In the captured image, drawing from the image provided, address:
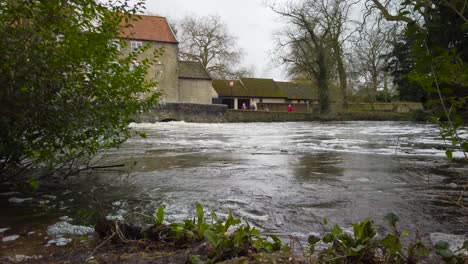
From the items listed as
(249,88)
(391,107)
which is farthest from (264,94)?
(391,107)

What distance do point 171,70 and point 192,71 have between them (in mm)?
3908

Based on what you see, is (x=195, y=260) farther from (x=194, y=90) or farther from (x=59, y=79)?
(x=194, y=90)

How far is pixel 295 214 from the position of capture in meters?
4.12

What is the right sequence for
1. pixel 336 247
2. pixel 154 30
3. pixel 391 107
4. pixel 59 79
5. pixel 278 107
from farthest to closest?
pixel 278 107, pixel 154 30, pixel 391 107, pixel 59 79, pixel 336 247

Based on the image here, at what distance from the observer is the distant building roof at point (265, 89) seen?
63625 millimetres

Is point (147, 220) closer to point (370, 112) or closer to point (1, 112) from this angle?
point (1, 112)

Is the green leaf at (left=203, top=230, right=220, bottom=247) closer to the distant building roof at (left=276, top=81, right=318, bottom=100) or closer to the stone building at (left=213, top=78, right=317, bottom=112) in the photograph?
the stone building at (left=213, top=78, right=317, bottom=112)

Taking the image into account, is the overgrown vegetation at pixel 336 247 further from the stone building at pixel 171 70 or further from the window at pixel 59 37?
the stone building at pixel 171 70

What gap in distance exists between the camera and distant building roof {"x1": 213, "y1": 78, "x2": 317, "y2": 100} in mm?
63625

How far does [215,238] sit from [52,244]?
1.75 meters

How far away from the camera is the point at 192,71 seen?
2026 inches

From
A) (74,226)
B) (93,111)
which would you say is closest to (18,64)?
(93,111)

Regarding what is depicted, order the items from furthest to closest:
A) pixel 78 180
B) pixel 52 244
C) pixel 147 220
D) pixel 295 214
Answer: pixel 78 180, pixel 295 214, pixel 147 220, pixel 52 244

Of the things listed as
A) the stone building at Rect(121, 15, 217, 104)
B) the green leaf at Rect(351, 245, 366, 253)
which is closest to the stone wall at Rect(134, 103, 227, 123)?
the stone building at Rect(121, 15, 217, 104)
